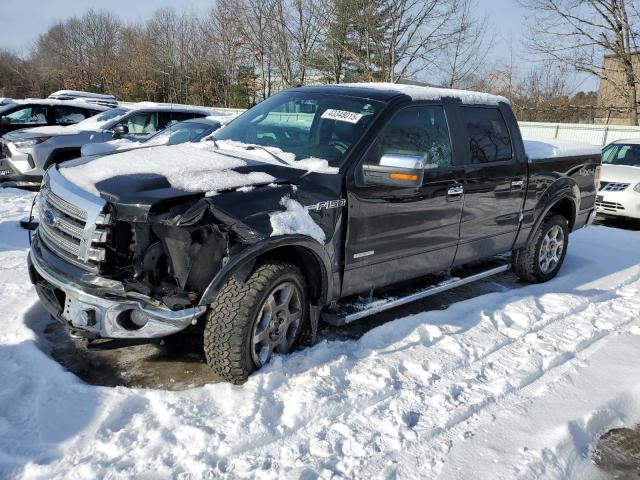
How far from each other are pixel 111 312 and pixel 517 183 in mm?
3955

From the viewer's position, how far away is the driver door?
397 centimetres

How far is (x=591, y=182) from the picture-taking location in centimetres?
666

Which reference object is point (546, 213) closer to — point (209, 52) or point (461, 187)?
point (461, 187)

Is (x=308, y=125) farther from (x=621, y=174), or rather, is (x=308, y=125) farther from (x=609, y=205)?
(x=621, y=174)

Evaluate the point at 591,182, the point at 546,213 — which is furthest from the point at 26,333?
the point at 591,182

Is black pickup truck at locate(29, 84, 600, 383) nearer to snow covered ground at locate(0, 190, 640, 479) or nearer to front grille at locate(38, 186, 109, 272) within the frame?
Answer: front grille at locate(38, 186, 109, 272)

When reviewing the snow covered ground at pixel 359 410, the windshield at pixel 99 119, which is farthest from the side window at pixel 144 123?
the snow covered ground at pixel 359 410

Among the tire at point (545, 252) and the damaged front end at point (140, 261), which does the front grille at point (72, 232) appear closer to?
the damaged front end at point (140, 261)

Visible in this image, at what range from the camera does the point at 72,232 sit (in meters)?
3.30

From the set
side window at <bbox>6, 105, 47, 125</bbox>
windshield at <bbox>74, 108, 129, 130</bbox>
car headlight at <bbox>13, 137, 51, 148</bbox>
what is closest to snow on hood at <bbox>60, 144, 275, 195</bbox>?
car headlight at <bbox>13, 137, 51, 148</bbox>

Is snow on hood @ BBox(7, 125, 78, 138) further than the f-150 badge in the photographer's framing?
Yes

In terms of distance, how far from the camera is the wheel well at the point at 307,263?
3689mm

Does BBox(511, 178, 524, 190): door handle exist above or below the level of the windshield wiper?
below

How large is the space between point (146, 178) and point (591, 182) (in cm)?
538
